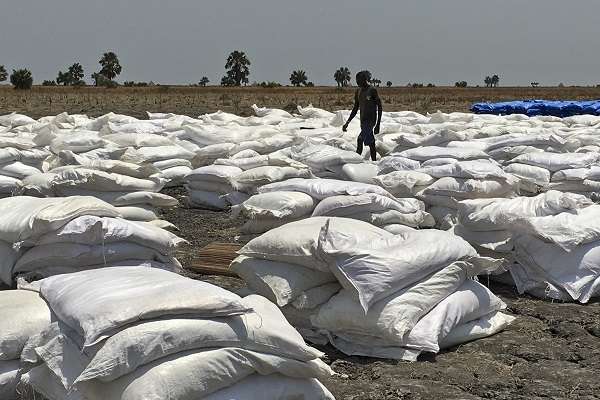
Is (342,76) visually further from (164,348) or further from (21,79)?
(164,348)

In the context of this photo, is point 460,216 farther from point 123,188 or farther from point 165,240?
point 123,188

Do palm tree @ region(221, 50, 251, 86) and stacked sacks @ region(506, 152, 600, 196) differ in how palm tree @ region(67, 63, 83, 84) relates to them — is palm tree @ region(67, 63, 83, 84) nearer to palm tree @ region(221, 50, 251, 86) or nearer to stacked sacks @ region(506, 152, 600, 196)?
palm tree @ region(221, 50, 251, 86)

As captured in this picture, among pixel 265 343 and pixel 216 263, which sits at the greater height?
pixel 265 343

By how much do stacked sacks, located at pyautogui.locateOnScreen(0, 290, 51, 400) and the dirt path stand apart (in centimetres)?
134

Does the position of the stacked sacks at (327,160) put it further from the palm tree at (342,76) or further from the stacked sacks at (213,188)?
the palm tree at (342,76)

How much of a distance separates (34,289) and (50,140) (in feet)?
19.8

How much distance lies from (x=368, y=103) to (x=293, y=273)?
5290mm

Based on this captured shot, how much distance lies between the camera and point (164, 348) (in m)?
2.63

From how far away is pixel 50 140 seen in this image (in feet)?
29.6

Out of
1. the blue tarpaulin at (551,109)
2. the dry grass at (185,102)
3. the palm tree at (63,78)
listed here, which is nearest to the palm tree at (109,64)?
the palm tree at (63,78)

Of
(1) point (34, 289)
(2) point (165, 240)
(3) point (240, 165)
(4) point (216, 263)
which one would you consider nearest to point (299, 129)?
(3) point (240, 165)

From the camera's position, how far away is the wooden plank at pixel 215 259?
5328mm

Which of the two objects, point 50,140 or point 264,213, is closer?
point 264,213

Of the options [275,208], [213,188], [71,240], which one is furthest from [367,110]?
[71,240]
